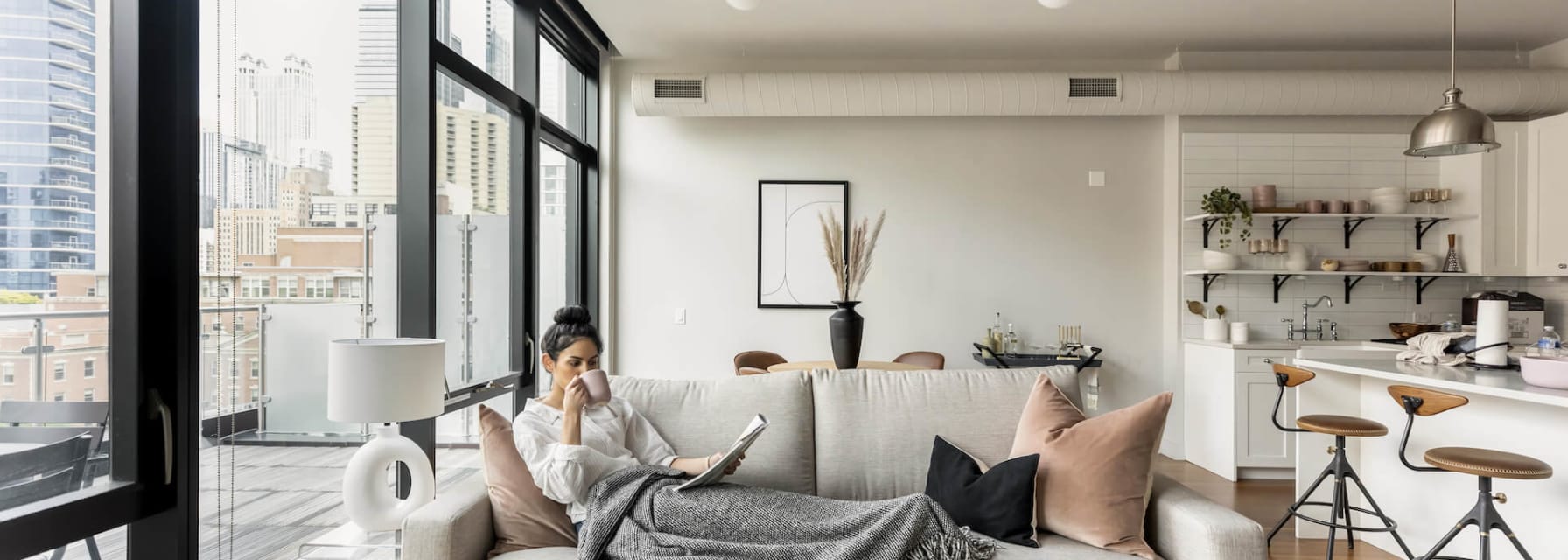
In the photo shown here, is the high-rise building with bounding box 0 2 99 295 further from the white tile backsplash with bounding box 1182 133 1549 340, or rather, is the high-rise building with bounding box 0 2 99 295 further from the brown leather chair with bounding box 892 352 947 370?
the white tile backsplash with bounding box 1182 133 1549 340

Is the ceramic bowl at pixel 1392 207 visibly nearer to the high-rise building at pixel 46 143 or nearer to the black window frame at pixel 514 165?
the black window frame at pixel 514 165

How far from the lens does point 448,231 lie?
3.15 metres

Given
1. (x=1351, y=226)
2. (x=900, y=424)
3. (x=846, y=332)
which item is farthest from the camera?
(x=1351, y=226)

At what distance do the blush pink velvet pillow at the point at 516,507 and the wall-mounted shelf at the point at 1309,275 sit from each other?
421 cm

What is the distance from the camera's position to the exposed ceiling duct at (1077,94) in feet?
15.2

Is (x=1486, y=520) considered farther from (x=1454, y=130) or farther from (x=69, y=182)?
(x=69, y=182)

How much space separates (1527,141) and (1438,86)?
601 millimetres

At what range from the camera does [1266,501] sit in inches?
162

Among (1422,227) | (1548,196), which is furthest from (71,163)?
(1548,196)

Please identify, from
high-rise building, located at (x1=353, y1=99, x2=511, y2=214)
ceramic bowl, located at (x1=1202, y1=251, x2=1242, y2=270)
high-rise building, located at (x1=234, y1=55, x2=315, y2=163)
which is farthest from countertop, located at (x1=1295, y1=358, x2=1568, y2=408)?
high-rise building, located at (x1=234, y1=55, x2=315, y2=163)

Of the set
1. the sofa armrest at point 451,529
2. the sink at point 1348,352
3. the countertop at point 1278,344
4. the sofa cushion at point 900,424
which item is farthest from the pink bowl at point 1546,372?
the sofa armrest at point 451,529

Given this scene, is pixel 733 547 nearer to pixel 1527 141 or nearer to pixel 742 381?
pixel 742 381

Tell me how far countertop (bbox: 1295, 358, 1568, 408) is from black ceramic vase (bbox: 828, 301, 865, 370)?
1.92 metres

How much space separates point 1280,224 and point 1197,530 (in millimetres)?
3729
